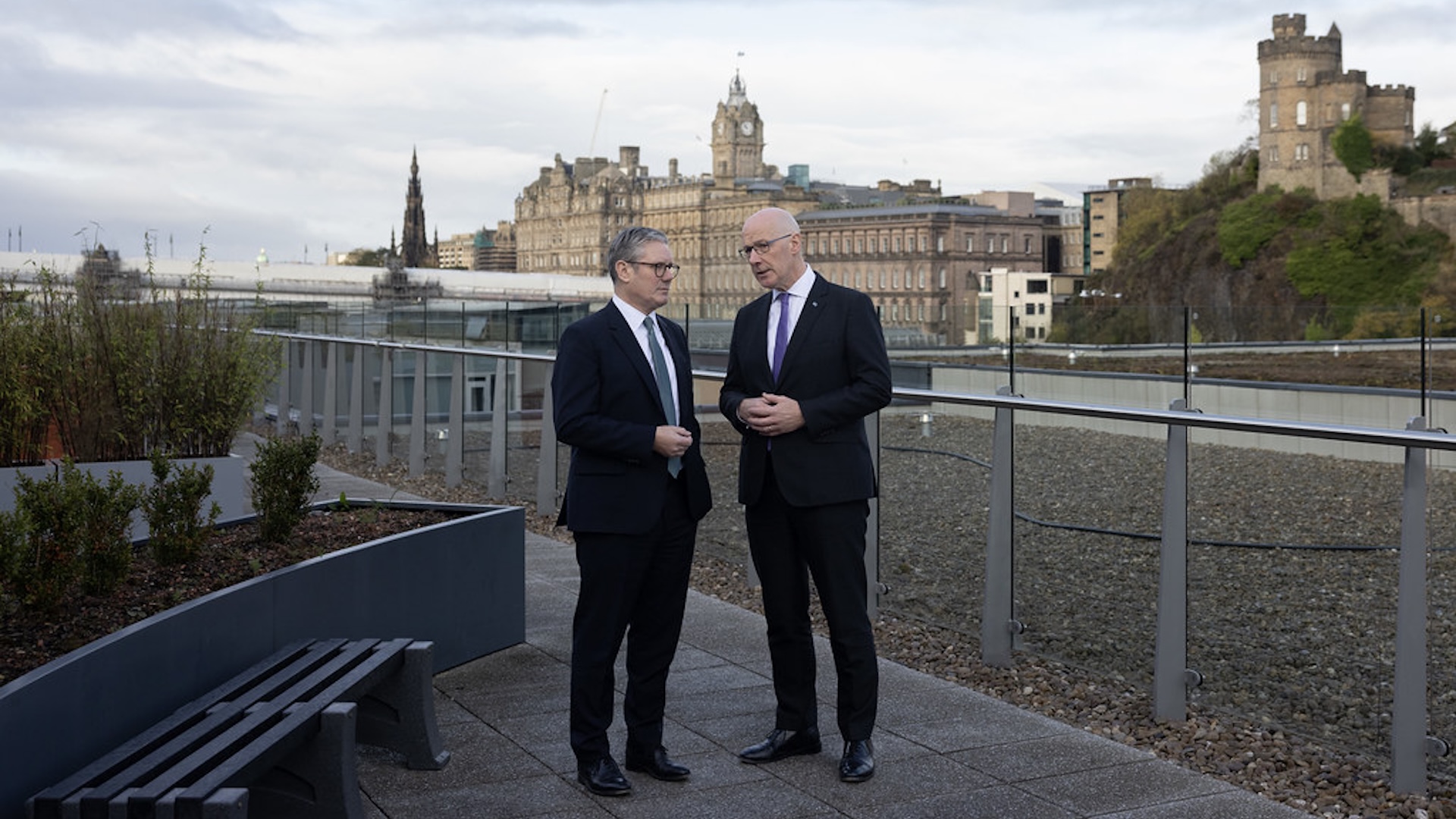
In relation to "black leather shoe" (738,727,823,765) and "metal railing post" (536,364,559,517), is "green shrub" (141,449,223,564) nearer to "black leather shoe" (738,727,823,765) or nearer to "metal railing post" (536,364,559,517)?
"black leather shoe" (738,727,823,765)

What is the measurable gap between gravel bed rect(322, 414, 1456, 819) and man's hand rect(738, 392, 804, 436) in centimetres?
147

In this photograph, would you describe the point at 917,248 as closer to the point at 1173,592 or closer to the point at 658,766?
the point at 1173,592

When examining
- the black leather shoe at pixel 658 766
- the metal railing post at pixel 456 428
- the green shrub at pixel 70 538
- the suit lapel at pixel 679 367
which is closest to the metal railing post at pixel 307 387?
the metal railing post at pixel 456 428

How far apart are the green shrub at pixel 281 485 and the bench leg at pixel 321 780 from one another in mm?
1744

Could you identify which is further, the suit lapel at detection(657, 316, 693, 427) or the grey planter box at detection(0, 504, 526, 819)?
the suit lapel at detection(657, 316, 693, 427)

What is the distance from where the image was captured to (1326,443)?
498 cm

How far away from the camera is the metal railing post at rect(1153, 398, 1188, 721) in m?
5.41

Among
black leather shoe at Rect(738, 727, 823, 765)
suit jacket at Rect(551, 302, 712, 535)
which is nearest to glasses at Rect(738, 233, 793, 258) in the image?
suit jacket at Rect(551, 302, 712, 535)

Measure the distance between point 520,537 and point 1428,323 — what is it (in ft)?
104

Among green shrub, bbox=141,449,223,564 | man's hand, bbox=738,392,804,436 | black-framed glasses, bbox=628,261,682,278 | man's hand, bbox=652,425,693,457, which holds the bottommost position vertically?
green shrub, bbox=141,449,223,564

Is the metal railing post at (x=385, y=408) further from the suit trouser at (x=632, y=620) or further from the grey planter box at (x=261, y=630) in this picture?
the suit trouser at (x=632, y=620)

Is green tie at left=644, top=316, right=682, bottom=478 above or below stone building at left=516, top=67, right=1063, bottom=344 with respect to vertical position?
below

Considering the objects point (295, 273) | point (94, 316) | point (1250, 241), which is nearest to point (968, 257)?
point (1250, 241)

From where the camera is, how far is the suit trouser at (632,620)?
4.66 m
